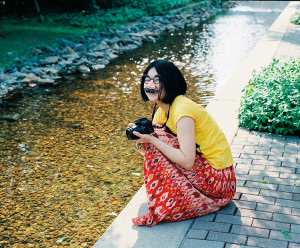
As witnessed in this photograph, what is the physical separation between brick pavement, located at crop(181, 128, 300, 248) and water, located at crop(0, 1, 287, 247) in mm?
1222

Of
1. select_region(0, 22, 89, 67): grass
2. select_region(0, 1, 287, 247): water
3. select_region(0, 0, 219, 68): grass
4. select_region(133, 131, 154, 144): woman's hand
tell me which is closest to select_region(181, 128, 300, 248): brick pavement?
select_region(133, 131, 154, 144): woman's hand

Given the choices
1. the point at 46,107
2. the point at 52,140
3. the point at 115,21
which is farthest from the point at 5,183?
the point at 115,21

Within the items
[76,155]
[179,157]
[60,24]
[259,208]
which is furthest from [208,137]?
[60,24]

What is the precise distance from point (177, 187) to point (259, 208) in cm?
82

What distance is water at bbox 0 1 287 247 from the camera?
3936mm

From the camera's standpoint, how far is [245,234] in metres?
3.02

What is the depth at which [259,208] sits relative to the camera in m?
3.38

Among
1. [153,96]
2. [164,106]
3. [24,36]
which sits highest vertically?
[153,96]

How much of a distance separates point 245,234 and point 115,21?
51.9ft

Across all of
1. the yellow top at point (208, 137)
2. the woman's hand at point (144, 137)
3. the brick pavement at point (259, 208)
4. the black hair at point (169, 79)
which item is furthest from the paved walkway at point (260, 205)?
the black hair at point (169, 79)

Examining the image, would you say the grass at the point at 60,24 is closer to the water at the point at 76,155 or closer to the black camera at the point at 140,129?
the water at the point at 76,155

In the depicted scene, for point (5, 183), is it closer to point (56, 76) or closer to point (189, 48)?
point (56, 76)

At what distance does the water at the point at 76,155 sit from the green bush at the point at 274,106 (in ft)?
5.64

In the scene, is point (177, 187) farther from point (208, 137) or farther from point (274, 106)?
point (274, 106)
